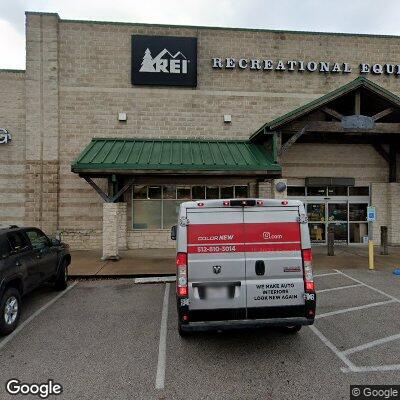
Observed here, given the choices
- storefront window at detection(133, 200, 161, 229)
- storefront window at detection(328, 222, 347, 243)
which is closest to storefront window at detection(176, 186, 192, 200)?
storefront window at detection(133, 200, 161, 229)

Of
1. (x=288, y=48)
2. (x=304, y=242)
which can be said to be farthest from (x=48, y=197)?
(x=288, y=48)

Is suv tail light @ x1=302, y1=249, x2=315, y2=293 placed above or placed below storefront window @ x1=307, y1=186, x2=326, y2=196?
below

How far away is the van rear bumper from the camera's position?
4312mm

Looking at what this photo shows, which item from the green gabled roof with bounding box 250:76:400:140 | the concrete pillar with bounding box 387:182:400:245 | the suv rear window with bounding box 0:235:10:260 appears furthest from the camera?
the concrete pillar with bounding box 387:182:400:245

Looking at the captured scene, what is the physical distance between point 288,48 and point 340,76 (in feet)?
9.69

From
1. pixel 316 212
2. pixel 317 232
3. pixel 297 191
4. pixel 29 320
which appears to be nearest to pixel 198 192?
pixel 297 191

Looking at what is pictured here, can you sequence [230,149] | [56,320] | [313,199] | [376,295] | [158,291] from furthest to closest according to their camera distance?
1. [313,199]
2. [230,149]
3. [158,291]
4. [376,295]
5. [56,320]

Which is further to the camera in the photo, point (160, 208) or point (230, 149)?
point (160, 208)

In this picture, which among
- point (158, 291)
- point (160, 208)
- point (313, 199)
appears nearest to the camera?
point (158, 291)

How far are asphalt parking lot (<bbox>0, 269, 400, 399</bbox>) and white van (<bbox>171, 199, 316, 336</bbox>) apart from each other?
61 centimetres

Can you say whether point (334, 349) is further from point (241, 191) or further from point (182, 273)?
point (241, 191)

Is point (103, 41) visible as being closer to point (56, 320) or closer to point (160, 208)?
point (160, 208)

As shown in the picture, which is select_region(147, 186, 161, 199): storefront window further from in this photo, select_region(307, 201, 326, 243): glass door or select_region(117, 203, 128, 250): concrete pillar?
select_region(307, 201, 326, 243): glass door

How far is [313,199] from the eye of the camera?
48.8 feet
